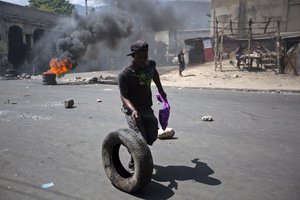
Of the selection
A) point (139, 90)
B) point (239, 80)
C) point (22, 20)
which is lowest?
point (239, 80)

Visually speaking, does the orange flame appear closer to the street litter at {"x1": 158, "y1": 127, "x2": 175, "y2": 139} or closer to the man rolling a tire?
the street litter at {"x1": 158, "y1": 127, "x2": 175, "y2": 139}

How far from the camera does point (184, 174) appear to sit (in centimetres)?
414

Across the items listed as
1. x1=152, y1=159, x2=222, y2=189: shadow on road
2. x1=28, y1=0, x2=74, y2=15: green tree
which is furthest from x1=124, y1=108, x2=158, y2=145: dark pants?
x1=28, y1=0, x2=74, y2=15: green tree

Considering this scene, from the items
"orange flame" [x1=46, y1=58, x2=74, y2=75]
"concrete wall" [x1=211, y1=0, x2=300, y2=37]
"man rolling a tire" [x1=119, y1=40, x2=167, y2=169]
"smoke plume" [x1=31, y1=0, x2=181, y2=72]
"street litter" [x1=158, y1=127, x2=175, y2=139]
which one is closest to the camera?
"man rolling a tire" [x1=119, y1=40, x2=167, y2=169]

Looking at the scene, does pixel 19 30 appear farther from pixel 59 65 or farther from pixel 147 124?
pixel 147 124

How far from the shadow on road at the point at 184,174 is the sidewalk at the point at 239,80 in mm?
10918

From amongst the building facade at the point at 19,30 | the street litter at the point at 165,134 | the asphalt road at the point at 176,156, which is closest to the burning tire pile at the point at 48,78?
the asphalt road at the point at 176,156

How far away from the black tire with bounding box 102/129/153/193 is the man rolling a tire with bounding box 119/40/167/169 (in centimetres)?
21

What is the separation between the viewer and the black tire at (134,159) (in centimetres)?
347

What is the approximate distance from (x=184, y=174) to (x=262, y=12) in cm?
2991

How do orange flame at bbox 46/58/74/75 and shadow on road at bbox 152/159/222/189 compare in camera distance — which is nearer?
shadow on road at bbox 152/159/222/189

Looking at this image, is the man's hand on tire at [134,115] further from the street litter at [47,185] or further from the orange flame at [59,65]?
the orange flame at [59,65]

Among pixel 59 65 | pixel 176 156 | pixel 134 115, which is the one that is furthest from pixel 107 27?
pixel 134 115

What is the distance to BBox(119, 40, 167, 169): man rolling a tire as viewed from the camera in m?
3.72
